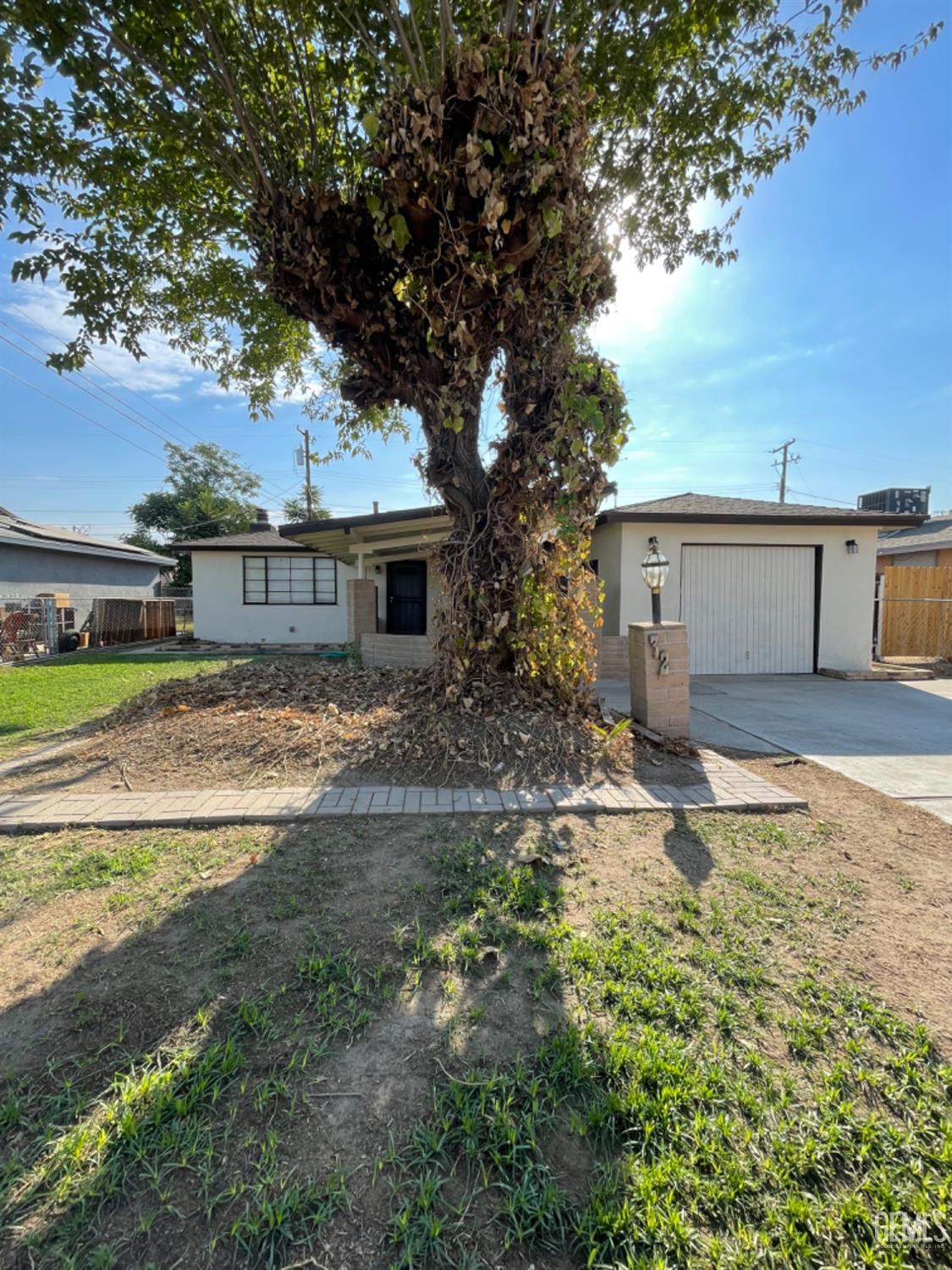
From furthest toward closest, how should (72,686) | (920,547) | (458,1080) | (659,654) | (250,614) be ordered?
(920,547)
(250,614)
(72,686)
(659,654)
(458,1080)

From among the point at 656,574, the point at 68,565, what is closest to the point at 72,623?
the point at 68,565

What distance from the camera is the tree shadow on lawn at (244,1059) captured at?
125 centimetres

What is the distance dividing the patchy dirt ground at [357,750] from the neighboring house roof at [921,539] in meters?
14.5

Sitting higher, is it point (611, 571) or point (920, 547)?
point (920, 547)

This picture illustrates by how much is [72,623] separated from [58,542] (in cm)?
285

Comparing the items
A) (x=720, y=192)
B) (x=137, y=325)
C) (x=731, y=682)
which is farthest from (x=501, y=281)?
(x=731, y=682)

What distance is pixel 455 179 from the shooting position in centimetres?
357

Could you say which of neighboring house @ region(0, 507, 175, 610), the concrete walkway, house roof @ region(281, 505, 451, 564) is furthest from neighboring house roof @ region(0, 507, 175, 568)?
the concrete walkway

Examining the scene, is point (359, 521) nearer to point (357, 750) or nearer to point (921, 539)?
point (357, 750)

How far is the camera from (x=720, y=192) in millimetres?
5074

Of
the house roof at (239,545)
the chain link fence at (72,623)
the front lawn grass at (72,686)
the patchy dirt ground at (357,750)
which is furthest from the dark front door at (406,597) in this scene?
the chain link fence at (72,623)

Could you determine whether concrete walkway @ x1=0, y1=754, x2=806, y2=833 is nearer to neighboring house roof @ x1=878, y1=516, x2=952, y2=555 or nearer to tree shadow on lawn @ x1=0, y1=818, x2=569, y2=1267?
tree shadow on lawn @ x1=0, y1=818, x2=569, y2=1267

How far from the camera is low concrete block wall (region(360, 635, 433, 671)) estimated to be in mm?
8703

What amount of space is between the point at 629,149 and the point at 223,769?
6.60 meters
